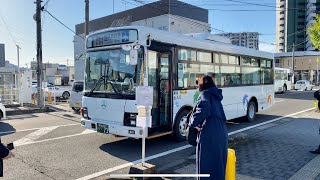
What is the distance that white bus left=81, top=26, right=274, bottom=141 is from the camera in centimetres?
732

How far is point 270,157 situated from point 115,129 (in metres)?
3.76

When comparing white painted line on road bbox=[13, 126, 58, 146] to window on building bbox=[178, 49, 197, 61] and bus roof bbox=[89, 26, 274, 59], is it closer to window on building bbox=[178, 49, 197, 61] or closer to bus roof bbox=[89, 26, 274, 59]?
bus roof bbox=[89, 26, 274, 59]

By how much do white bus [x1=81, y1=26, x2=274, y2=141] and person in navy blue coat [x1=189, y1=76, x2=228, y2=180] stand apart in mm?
2705

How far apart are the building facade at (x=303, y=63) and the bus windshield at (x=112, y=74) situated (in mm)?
68984

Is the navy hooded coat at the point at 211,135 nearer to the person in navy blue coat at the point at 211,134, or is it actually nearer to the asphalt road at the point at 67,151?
the person in navy blue coat at the point at 211,134

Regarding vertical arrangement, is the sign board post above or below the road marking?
above

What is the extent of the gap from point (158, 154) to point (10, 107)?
13.3m

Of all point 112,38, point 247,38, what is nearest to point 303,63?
point 247,38

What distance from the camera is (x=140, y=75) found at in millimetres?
7273

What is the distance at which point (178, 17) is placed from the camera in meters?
41.1

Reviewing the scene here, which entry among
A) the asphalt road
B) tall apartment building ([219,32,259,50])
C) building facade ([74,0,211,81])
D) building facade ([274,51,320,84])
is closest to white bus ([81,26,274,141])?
the asphalt road

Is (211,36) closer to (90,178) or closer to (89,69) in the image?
(89,69)

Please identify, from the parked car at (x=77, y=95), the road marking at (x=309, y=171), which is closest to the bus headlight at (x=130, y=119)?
the road marking at (x=309, y=171)

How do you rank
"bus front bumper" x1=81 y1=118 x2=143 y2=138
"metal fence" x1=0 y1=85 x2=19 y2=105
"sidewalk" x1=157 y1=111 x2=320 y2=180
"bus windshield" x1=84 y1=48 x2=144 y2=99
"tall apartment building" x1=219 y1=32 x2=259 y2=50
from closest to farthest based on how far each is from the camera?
"sidewalk" x1=157 y1=111 x2=320 y2=180
"bus front bumper" x1=81 y1=118 x2=143 y2=138
"bus windshield" x1=84 y1=48 x2=144 y2=99
"metal fence" x1=0 y1=85 x2=19 y2=105
"tall apartment building" x1=219 y1=32 x2=259 y2=50
